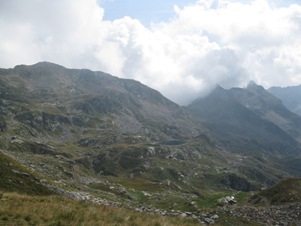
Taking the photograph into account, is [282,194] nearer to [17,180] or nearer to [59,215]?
[17,180]

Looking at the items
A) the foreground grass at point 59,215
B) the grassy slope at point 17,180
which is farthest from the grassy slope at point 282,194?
the foreground grass at point 59,215

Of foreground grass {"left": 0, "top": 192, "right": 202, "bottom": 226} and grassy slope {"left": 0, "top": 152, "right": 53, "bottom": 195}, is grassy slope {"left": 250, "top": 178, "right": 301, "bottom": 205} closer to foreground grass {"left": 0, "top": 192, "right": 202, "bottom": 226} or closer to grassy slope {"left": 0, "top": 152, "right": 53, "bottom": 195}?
grassy slope {"left": 0, "top": 152, "right": 53, "bottom": 195}

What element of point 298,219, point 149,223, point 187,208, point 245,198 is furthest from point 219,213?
point 149,223

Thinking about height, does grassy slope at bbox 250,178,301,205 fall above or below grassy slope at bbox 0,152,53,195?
above

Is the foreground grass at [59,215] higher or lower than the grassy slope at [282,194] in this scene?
lower

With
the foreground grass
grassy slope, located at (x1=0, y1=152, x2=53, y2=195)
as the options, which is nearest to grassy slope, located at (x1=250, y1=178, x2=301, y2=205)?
grassy slope, located at (x1=0, y1=152, x2=53, y2=195)

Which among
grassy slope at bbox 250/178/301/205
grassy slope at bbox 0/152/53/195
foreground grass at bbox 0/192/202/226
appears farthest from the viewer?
grassy slope at bbox 250/178/301/205

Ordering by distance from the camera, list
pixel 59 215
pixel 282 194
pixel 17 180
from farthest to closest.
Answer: pixel 282 194, pixel 17 180, pixel 59 215

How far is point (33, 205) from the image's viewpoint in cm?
2383

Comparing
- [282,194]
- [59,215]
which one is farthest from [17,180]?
[282,194]

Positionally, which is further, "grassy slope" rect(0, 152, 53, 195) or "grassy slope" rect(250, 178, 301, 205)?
"grassy slope" rect(250, 178, 301, 205)

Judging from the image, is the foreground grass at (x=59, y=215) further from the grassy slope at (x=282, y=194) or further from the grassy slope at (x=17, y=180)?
the grassy slope at (x=282, y=194)

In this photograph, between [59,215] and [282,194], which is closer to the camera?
[59,215]

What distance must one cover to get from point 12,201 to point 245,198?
5001 cm
